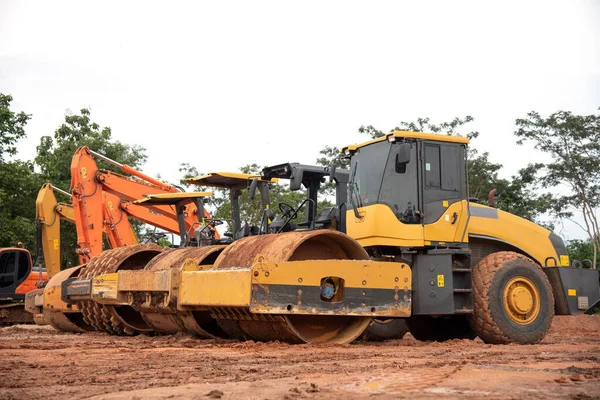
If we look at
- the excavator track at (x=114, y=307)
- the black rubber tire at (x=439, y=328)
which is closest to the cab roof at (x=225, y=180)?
the excavator track at (x=114, y=307)

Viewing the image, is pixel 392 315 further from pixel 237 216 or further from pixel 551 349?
pixel 237 216

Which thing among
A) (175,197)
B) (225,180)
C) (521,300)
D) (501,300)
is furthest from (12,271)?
(521,300)

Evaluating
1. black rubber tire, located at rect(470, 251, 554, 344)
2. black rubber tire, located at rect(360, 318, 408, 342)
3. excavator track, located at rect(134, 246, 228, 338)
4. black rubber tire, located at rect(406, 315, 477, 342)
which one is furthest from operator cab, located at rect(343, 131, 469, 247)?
black rubber tire, located at rect(360, 318, 408, 342)

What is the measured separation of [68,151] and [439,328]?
85.3 ft

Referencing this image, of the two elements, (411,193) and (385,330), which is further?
(385,330)

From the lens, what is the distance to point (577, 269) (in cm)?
1156

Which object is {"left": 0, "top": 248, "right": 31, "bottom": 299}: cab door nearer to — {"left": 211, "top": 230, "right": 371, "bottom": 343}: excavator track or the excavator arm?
the excavator arm

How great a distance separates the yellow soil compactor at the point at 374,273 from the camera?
892cm

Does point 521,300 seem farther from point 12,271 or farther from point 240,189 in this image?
point 12,271

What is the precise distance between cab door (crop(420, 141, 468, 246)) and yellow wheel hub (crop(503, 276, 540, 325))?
2.93 ft

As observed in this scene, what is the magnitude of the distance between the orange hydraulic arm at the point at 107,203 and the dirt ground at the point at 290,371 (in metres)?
8.97

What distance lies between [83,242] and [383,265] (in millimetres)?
10911

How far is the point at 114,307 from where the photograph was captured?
12.1 meters

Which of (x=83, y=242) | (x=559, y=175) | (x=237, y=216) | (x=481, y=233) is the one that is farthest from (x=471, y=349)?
(x=559, y=175)
